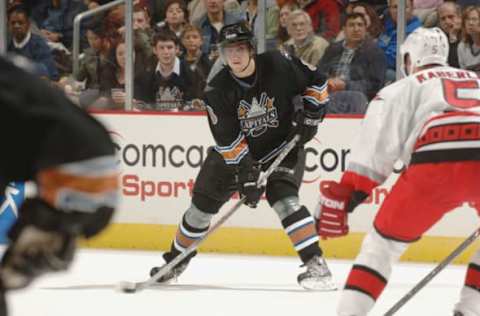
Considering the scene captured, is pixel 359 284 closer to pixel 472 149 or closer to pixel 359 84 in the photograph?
pixel 472 149

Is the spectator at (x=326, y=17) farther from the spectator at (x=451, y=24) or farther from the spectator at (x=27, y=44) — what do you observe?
the spectator at (x=27, y=44)

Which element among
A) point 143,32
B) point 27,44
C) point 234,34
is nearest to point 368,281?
point 234,34

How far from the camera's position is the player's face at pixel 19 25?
7473 mm

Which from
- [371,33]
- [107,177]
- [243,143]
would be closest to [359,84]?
[371,33]

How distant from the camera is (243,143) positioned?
5.07 metres

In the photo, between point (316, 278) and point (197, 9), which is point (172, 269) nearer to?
point (316, 278)

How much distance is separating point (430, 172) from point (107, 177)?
5.25 feet

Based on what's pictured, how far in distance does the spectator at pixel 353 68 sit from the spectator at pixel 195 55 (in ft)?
2.45

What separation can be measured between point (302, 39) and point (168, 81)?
2.94ft

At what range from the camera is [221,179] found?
5281 millimetres

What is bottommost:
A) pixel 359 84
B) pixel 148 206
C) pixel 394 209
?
pixel 148 206

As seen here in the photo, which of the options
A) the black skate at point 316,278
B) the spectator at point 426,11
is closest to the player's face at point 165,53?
the spectator at point 426,11

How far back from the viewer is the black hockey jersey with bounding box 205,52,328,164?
16.7ft

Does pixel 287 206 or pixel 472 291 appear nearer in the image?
pixel 472 291
